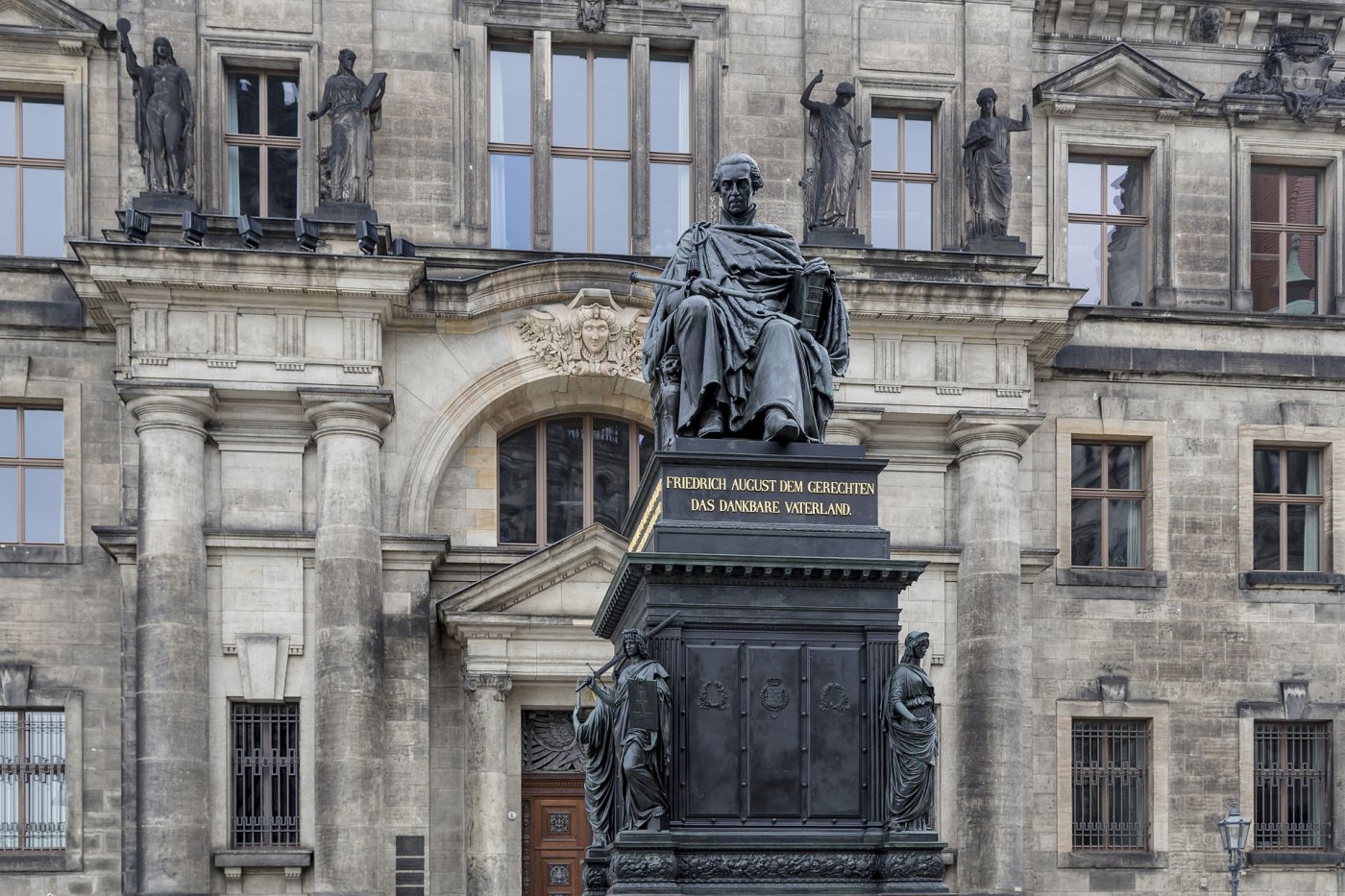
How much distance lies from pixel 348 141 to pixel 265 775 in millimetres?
7574

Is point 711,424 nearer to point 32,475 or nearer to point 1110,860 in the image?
point 32,475

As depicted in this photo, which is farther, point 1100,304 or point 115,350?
point 1100,304

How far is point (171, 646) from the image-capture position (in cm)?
2394

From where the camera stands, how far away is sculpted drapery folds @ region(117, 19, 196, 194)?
81.3 ft

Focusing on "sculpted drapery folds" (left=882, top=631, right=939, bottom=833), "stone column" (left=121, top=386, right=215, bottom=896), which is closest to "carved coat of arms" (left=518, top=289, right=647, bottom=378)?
"stone column" (left=121, top=386, right=215, bottom=896)

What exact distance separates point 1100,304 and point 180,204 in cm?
1201

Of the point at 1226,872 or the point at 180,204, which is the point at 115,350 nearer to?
the point at 180,204

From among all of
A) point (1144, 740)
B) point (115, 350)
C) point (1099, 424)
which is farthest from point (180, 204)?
point (1144, 740)

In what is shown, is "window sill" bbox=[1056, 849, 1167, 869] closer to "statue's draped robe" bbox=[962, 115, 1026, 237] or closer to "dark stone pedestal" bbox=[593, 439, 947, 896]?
"statue's draped robe" bbox=[962, 115, 1026, 237]

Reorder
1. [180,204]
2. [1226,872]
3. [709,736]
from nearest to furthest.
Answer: [709,736] < [180,204] < [1226,872]

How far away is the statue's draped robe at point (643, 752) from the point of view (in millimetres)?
Answer: 11180

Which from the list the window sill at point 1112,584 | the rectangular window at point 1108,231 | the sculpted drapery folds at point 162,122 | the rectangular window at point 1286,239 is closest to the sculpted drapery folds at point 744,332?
the sculpted drapery folds at point 162,122

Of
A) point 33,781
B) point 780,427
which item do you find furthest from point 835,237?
point 780,427

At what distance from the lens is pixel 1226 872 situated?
88.6 ft
